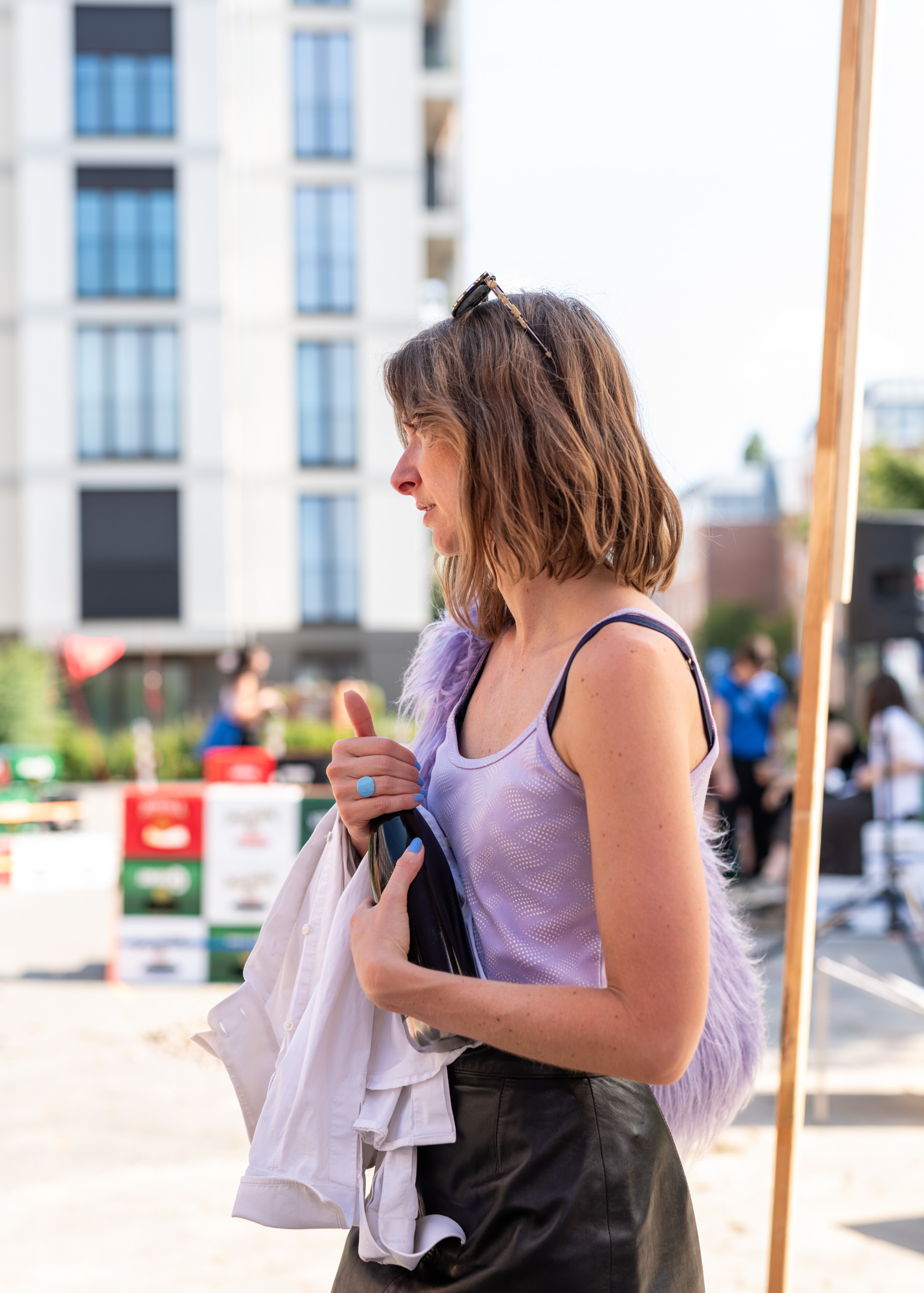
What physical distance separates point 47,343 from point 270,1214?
28514mm

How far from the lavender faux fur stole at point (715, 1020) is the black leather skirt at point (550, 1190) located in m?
0.17

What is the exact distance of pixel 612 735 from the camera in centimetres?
117

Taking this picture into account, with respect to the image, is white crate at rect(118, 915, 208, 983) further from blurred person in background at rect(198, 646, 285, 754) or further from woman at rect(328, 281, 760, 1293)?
woman at rect(328, 281, 760, 1293)

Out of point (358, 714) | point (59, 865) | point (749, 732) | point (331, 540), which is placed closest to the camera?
point (358, 714)

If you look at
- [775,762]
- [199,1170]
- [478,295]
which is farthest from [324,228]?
[478,295]

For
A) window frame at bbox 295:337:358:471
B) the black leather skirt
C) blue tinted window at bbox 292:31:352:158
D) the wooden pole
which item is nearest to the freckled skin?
the black leather skirt

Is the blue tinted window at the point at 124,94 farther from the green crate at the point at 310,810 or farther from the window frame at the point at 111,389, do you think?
the green crate at the point at 310,810

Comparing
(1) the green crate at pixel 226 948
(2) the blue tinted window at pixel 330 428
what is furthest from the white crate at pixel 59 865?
(2) the blue tinted window at pixel 330 428

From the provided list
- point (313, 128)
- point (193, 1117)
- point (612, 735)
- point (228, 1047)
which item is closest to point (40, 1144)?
point (193, 1117)

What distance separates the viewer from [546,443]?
1.32 meters

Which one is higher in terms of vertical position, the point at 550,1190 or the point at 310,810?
the point at 550,1190

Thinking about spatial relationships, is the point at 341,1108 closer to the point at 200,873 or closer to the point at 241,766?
the point at 200,873

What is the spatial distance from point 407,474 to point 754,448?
10543 centimetres

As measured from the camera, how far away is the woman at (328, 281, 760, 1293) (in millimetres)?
1161
